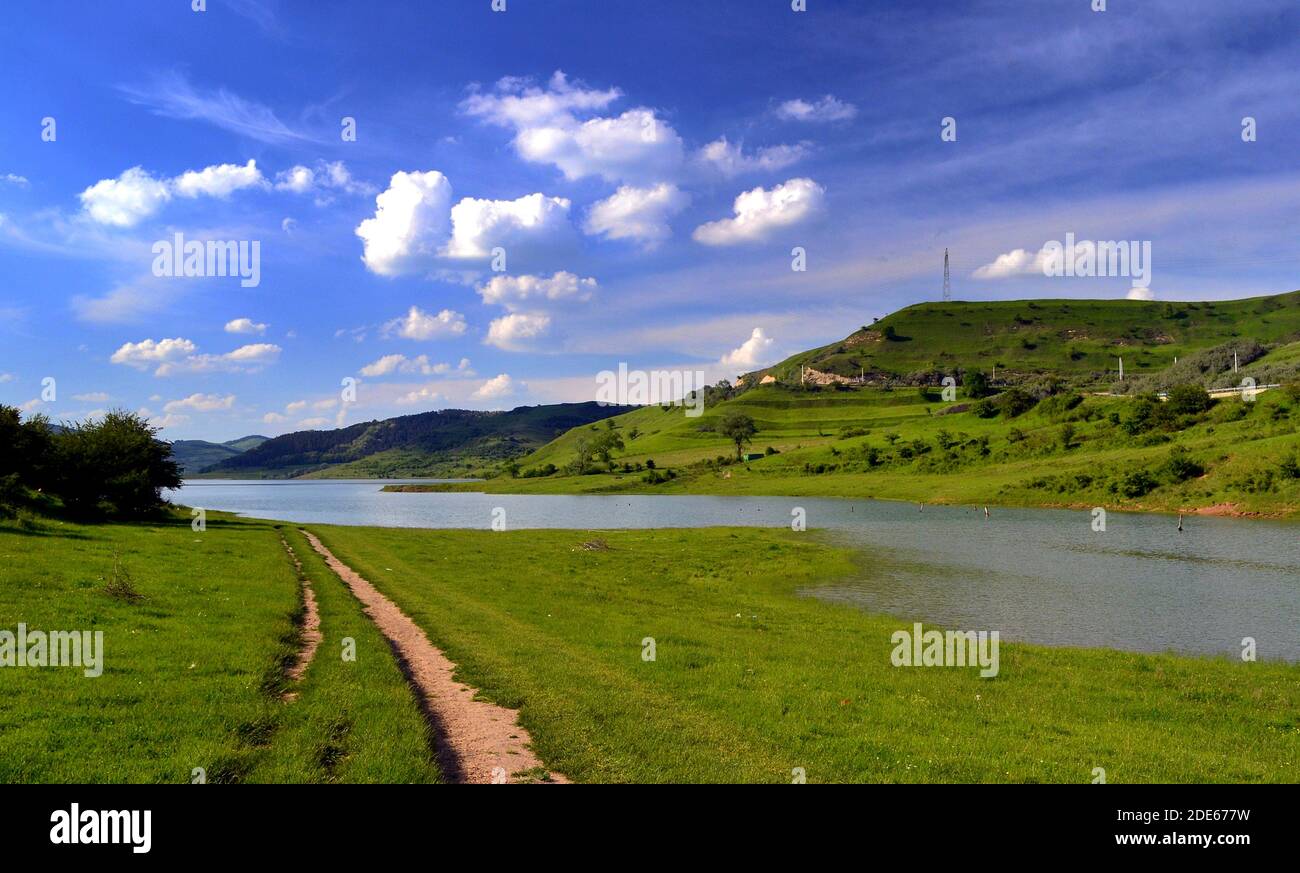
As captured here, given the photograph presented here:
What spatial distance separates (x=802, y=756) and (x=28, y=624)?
65.6ft

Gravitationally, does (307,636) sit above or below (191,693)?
below

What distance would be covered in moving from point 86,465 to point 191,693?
59.9m

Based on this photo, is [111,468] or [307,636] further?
[111,468]

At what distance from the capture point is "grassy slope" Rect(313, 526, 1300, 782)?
12656mm

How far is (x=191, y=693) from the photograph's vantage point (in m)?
14.1

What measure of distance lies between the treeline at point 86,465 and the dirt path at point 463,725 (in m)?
49.0

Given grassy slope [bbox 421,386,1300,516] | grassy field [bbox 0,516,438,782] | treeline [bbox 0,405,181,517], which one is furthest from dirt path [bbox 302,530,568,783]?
grassy slope [bbox 421,386,1300,516]

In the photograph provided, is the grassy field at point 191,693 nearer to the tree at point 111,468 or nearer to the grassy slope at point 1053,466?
the tree at point 111,468

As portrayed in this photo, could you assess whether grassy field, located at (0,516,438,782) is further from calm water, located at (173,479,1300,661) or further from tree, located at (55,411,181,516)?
tree, located at (55,411,181,516)

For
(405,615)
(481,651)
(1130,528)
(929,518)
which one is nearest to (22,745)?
(481,651)

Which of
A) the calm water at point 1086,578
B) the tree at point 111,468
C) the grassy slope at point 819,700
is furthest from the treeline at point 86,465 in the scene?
the calm water at point 1086,578

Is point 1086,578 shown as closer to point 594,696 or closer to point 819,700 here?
point 819,700

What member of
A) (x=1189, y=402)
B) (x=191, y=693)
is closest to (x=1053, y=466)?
(x=1189, y=402)
